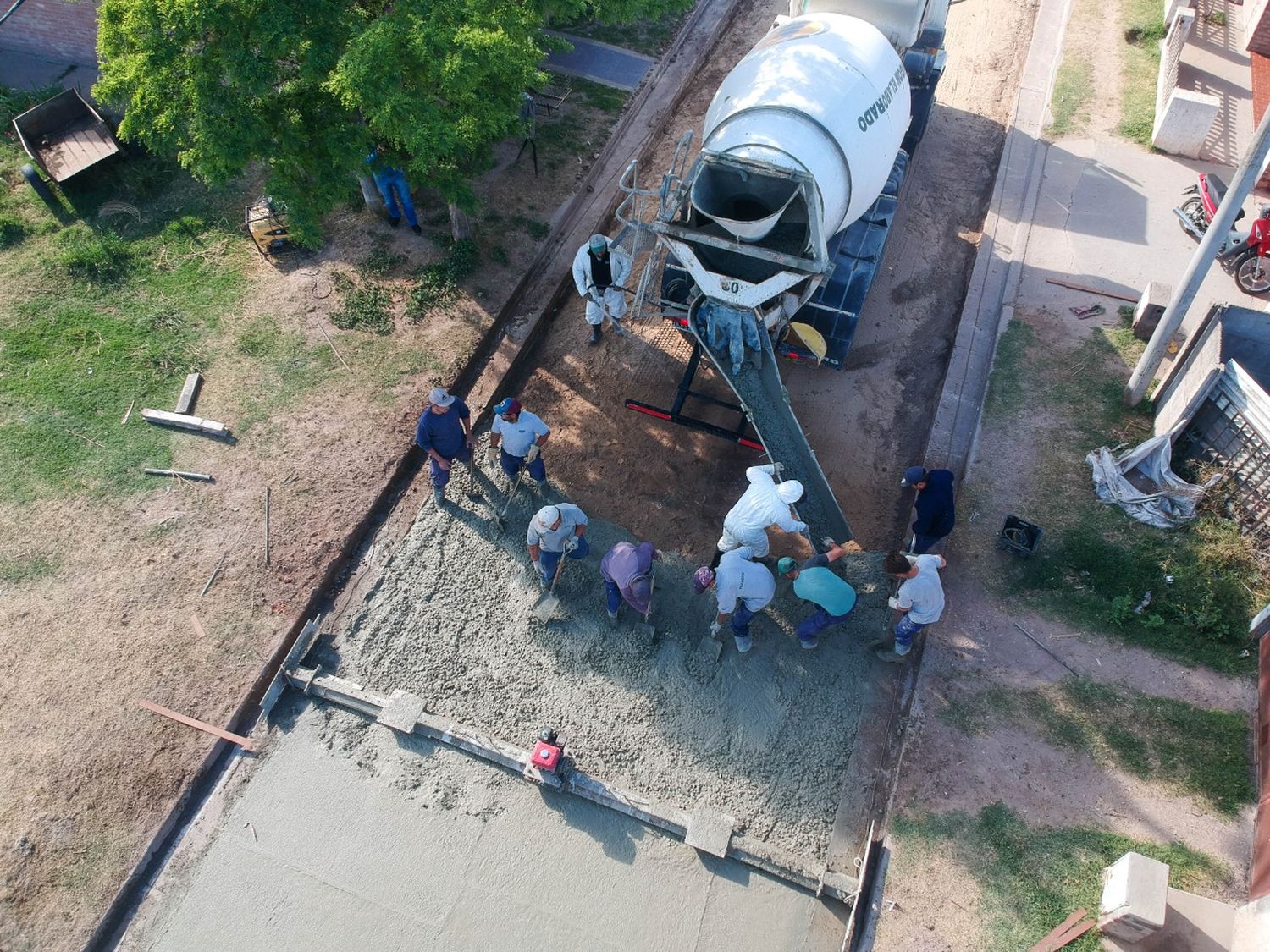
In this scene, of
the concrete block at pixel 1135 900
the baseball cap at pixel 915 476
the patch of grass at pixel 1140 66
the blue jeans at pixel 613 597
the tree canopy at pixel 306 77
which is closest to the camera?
the concrete block at pixel 1135 900

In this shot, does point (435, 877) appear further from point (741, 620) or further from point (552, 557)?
point (741, 620)

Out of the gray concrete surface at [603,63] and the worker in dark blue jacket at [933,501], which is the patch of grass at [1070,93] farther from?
the worker in dark blue jacket at [933,501]

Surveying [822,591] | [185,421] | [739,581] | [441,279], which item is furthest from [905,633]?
[185,421]

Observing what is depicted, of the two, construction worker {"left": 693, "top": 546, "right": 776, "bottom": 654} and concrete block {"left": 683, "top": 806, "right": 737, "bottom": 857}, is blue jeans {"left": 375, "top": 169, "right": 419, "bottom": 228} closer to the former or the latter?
construction worker {"left": 693, "top": 546, "right": 776, "bottom": 654}

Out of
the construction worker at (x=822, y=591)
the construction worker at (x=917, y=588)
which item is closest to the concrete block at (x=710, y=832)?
the construction worker at (x=822, y=591)

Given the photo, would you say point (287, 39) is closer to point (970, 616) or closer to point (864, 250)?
point (864, 250)

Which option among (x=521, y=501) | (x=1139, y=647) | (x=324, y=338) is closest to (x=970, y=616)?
(x=1139, y=647)
